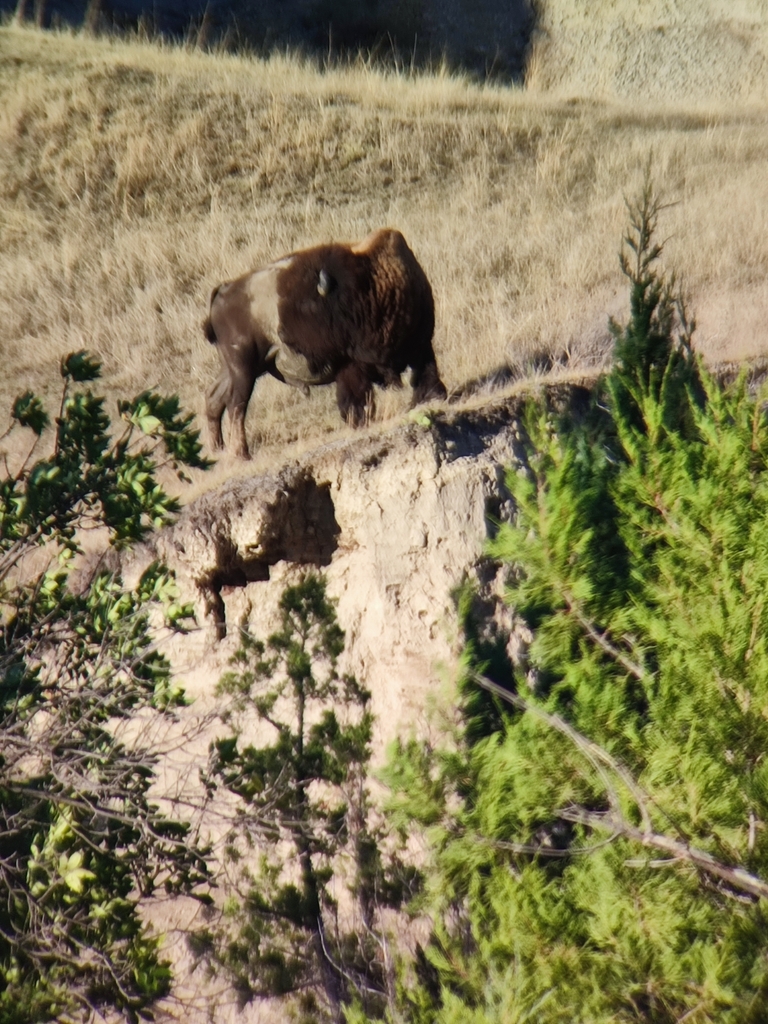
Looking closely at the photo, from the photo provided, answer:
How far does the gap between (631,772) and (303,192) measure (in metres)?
16.6

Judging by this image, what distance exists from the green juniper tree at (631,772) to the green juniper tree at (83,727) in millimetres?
1420

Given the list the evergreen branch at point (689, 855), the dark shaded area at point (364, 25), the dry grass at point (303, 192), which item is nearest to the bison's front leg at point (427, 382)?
the dry grass at point (303, 192)

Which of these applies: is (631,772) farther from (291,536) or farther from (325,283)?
(325,283)

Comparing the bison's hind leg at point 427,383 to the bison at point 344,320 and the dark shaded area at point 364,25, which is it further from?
the dark shaded area at point 364,25

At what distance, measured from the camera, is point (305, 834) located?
22.2 feet

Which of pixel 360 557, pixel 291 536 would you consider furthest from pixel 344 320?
pixel 360 557

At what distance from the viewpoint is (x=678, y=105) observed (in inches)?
959

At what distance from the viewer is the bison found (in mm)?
8797

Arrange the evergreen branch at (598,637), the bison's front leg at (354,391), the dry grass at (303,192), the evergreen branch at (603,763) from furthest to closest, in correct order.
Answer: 1. the dry grass at (303,192)
2. the bison's front leg at (354,391)
3. the evergreen branch at (598,637)
4. the evergreen branch at (603,763)

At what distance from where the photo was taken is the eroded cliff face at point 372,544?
6867 millimetres

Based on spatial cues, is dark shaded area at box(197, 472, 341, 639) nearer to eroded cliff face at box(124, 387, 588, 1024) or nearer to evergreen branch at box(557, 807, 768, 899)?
eroded cliff face at box(124, 387, 588, 1024)

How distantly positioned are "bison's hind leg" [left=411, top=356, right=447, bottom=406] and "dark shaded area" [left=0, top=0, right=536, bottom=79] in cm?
1928

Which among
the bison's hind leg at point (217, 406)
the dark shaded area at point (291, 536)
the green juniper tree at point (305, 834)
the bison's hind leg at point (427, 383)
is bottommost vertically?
the green juniper tree at point (305, 834)

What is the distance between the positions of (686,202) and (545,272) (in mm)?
3223
